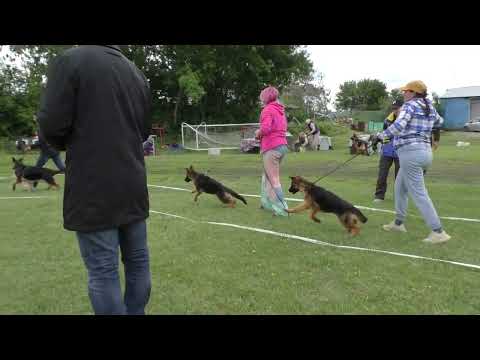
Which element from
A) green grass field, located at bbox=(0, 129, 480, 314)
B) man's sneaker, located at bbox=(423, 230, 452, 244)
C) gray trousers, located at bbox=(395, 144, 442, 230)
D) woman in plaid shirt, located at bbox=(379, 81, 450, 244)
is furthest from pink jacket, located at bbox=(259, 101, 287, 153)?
man's sneaker, located at bbox=(423, 230, 452, 244)

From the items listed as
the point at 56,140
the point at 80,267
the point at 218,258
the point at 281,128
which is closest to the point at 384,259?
the point at 218,258

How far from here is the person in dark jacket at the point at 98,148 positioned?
7.19ft

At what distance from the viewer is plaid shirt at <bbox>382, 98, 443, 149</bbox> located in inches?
188

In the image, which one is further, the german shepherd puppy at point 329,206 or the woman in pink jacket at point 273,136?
the woman in pink jacket at point 273,136

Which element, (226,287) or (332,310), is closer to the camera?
(332,310)

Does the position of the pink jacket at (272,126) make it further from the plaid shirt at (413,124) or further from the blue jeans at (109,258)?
the blue jeans at (109,258)

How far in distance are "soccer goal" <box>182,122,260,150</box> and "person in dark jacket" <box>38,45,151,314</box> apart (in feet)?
67.7

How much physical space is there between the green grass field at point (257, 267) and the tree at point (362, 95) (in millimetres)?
63050

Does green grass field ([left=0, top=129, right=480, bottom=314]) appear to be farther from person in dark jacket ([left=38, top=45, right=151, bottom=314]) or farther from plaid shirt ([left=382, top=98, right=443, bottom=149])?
plaid shirt ([left=382, top=98, right=443, bottom=149])

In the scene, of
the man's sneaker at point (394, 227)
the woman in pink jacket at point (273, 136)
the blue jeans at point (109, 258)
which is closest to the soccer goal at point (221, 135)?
the woman in pink jacket at point (273, 136)

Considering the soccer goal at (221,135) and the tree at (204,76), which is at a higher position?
the tree at (204,76)
